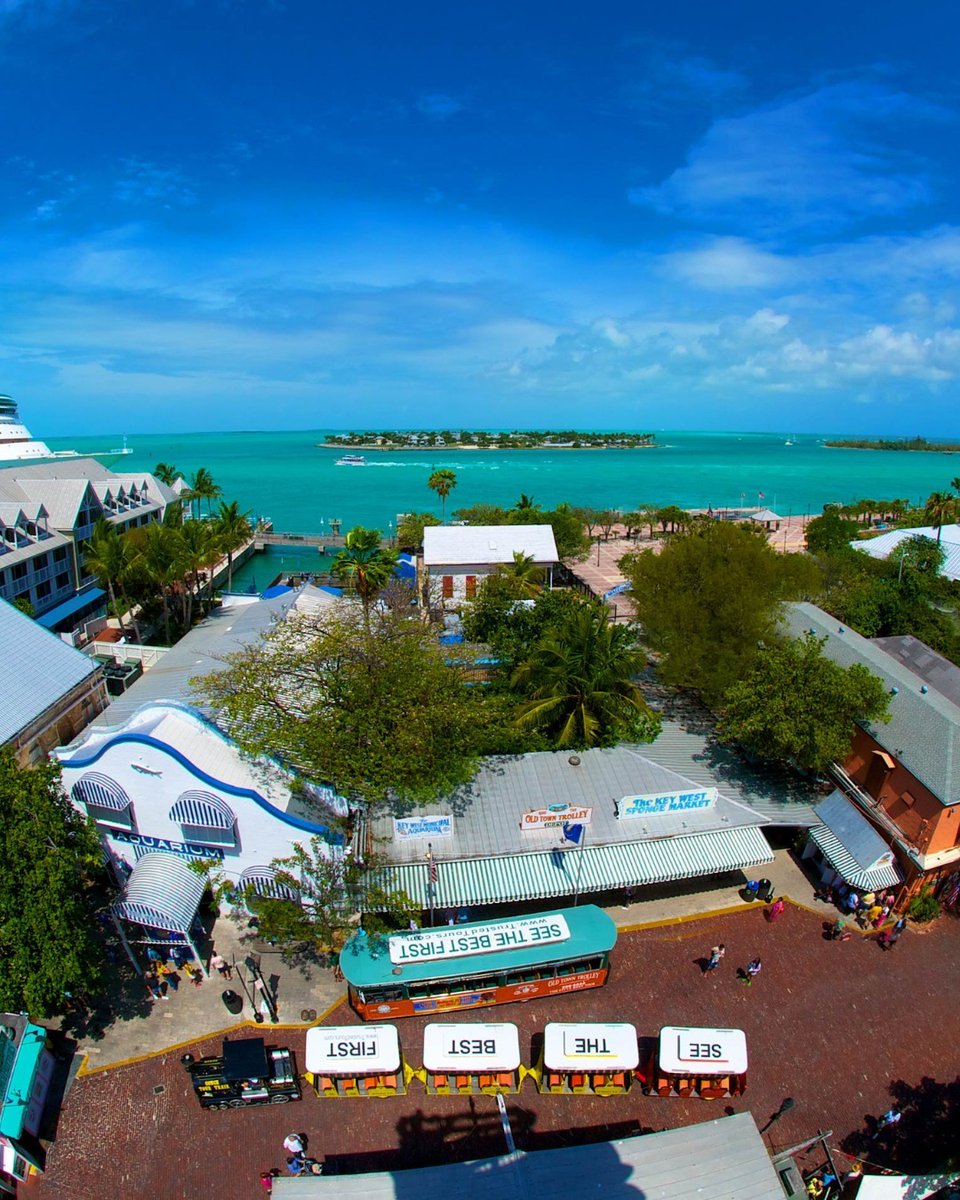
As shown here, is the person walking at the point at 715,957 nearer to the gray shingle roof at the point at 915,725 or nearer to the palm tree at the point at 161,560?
the gray shingle roof at the point at 915,725

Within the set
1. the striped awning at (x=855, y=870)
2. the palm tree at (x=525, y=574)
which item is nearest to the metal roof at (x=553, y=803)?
the striped awning at (x=855, y=870)

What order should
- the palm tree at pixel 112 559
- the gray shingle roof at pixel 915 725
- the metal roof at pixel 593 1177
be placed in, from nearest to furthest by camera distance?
the metal roof at pixel 593 1177 → the gray shingle roof at pixel 915 725 → the palm tree at pixel 112 559

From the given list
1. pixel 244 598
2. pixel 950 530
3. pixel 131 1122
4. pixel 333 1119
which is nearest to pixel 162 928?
pixel 131 1122

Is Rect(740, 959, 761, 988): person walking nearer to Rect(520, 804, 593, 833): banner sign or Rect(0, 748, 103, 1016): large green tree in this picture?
Rect(520, 804, 593, 833): banner sign

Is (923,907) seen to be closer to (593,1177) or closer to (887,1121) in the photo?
(887,1121)

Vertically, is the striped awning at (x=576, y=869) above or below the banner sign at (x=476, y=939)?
above
